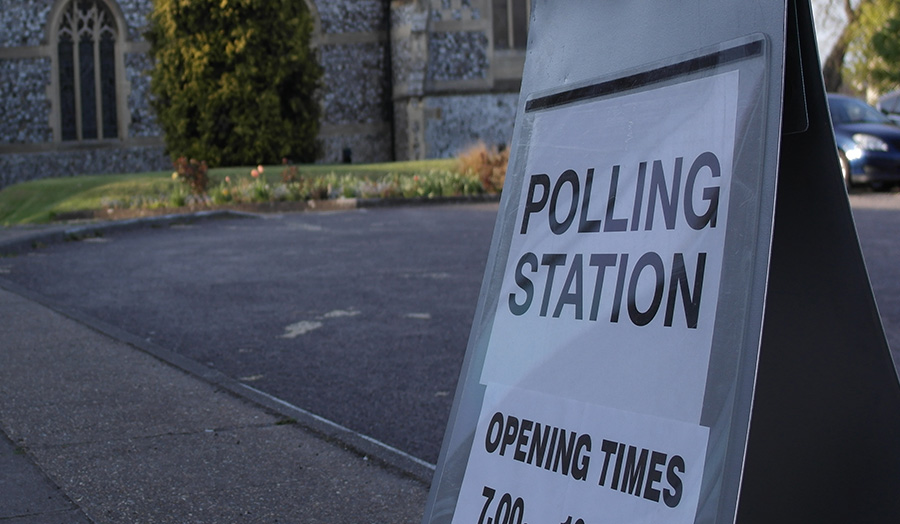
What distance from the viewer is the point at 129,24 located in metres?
28.0

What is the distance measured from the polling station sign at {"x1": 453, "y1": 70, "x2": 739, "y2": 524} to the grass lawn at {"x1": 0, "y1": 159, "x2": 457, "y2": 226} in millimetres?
17637

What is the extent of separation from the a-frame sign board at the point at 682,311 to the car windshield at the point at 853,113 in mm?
18192

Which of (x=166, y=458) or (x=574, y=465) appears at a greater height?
(x=574, y=465)

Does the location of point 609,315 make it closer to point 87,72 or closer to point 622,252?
point 622,252

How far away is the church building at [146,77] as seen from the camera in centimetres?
2708

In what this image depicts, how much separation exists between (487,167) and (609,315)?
1859 cm

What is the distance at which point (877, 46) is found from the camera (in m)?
31.5

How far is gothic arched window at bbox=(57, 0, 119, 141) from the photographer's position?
1102 inches

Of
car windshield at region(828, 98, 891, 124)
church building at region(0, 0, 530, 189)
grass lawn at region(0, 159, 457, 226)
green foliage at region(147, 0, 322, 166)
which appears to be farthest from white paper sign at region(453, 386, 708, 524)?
church building at region(0, 0, 530, 189)

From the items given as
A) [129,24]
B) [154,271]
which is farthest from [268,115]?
[154,271]

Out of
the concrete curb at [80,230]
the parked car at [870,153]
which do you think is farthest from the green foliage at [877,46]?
the concrete curb at [80,230]

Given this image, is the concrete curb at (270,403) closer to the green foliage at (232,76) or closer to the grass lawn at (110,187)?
the grass lawn at (110,187)

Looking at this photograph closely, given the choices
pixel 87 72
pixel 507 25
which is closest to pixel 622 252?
pixel 507 25

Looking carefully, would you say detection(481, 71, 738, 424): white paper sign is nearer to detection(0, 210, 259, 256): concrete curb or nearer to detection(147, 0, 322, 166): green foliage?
detection(0, 210, 259, 256): concrete curb
